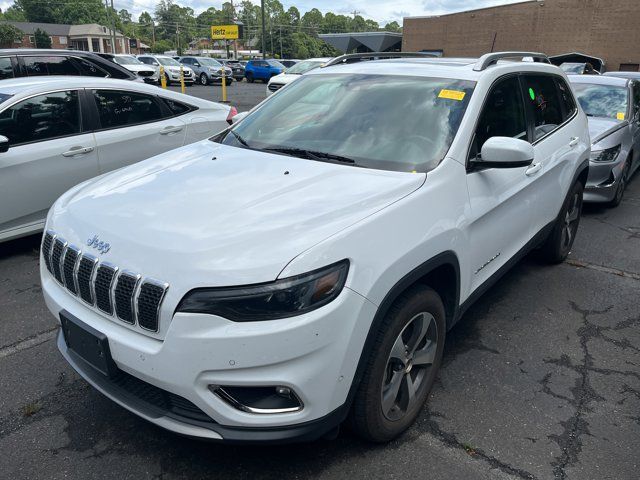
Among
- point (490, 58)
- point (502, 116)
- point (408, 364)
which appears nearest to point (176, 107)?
point (490, 58)

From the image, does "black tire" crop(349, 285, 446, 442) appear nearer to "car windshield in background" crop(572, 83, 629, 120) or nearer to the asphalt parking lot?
the asphalt parking lot

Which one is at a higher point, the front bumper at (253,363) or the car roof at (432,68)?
the car roof at (432,68)

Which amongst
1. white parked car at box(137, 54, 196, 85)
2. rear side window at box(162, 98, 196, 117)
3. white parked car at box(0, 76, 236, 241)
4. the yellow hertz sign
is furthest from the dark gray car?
white parked car at box(0, 76, 236, 241)

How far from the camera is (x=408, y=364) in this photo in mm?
2537

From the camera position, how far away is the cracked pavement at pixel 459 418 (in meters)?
2.40

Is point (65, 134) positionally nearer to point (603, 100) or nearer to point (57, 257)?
point (57, 257)

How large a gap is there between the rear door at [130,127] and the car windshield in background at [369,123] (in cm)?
217

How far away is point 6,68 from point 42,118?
237 centimetres

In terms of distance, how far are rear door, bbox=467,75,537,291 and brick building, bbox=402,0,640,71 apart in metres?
35.1

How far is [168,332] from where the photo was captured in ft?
6.44

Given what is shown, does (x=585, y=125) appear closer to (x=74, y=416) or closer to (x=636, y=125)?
(x=636, y=125)

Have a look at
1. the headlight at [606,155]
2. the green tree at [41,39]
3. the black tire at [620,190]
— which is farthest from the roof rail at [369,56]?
the green tree at [41,39]

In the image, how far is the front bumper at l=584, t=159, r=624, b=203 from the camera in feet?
21.0

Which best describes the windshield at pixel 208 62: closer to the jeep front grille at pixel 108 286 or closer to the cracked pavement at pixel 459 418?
the cracked pavement at pixel 459 418
